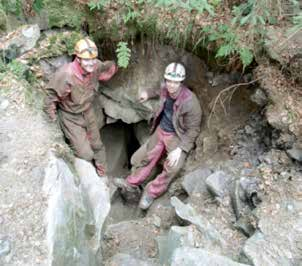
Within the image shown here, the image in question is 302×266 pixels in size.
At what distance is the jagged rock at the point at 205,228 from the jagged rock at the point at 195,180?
0.69 meters

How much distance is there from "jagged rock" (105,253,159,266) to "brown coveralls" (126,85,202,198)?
161 centimetres

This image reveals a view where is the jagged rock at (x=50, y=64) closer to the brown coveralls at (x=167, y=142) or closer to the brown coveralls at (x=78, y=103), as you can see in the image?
the brown coveralls at (x=78, y=103)

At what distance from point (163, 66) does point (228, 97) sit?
1341 mm

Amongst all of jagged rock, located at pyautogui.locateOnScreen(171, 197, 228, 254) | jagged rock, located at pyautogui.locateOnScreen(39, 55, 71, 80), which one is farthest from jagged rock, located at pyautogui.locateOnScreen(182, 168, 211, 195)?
jagged rock, located at pyautogui.locateOnScreen(39, 55, 71, 80)

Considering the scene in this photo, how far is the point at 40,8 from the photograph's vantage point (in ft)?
22.5

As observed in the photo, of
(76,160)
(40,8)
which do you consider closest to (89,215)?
(76,160)

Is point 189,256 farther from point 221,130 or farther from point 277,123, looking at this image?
point 221,130

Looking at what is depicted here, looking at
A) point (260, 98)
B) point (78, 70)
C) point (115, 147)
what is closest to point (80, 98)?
point (78, 70)

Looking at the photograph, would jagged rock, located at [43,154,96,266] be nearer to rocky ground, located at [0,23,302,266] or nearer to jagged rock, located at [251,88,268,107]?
rocky ground, located at [0,23,302,266]

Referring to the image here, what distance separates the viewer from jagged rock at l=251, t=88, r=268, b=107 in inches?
229

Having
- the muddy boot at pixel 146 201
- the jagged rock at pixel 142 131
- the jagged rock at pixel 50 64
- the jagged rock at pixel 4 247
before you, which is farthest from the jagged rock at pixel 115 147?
the jagged rock at pixel 4 247

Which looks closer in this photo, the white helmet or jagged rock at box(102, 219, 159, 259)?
jagged rock at box(102, 219, 159, 259)

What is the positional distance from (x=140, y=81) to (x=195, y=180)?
7.21 ft

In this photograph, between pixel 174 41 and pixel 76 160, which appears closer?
→ pixel 76 160
